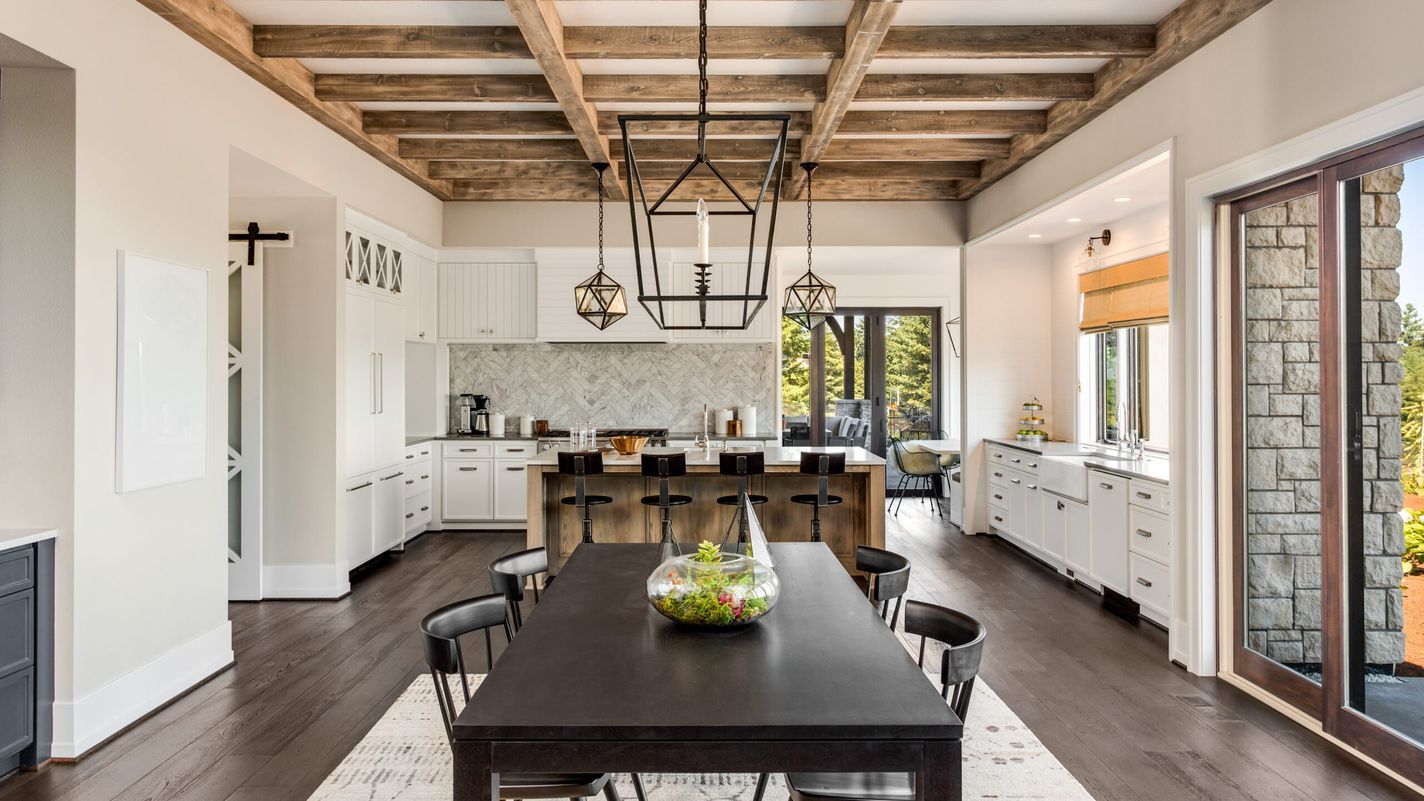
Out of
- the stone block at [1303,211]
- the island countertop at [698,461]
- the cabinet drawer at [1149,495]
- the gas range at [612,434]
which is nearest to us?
the stone block at [1303,211]

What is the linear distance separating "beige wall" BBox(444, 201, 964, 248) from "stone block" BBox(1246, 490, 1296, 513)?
3959 mm

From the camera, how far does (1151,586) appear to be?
4.19 meters

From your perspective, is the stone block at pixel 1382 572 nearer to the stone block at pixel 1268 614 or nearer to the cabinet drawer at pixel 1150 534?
the stone block at pixel 1268 614

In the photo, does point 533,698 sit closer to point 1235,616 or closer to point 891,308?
point 1235,616

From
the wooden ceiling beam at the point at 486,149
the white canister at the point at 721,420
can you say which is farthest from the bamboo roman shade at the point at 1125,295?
the wooden ceiling beam at the point at 486,149

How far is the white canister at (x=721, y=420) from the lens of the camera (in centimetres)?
737

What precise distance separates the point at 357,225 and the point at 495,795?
16.1ft

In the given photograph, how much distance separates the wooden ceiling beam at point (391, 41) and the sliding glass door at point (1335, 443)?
3.60 metres

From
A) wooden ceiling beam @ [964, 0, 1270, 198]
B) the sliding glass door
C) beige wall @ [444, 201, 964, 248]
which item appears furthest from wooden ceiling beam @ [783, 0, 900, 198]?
the sliding glass door

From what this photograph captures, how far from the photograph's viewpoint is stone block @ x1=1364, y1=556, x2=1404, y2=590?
2.68 meters

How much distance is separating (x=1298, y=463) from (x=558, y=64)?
151 inches

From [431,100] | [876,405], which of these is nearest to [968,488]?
[876,405]

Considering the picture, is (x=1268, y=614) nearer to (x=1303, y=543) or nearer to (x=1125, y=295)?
(x=1303, y=543)

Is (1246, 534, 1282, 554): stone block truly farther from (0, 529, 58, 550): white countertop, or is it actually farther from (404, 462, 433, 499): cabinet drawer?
(404, 462, 433, 499): cabinet drawer
